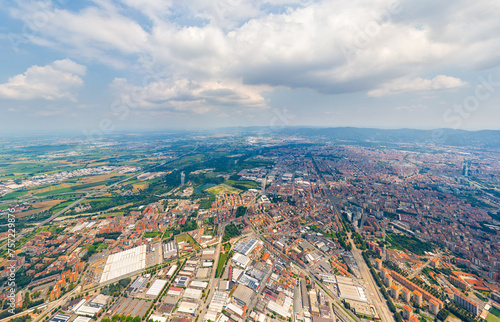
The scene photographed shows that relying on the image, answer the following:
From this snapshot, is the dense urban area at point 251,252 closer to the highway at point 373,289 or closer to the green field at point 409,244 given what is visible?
the highway at point 373,289

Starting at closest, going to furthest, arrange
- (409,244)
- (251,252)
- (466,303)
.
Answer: (466,303), (251,252), (409,244)

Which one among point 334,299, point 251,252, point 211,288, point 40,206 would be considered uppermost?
point 40,206

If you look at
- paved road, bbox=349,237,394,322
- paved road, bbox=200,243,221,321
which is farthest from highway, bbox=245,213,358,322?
paved road, bbox=200,243,221,321

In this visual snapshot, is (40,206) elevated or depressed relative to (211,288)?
elevated

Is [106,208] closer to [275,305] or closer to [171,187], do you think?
[171,187]

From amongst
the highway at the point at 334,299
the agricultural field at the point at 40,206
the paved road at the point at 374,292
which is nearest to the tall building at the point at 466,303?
the paved road at the point at 374,292

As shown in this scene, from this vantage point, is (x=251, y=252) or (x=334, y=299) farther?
(x=251, y=252)

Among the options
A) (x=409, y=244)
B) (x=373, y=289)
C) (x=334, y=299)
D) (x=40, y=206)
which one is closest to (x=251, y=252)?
(x=334, y=299)

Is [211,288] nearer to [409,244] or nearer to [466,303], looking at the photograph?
[466,303]
